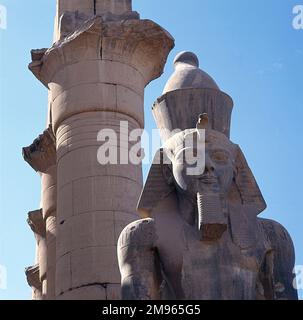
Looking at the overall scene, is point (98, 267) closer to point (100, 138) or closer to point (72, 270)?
point (72, 270)

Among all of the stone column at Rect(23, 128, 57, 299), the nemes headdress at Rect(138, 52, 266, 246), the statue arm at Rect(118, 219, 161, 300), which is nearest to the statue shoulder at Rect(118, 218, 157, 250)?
the statue arm at Rect(118, 219, 161, 300)

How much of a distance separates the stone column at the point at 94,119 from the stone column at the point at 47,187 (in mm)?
1717

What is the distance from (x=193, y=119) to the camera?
10.1 meters

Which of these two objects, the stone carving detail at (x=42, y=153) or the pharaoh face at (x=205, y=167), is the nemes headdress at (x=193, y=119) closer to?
the pharaoh face at (x=205, y=167)

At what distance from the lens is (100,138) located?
1527cm

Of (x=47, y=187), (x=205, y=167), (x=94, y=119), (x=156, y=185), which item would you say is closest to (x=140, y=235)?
(x=156, y=185)

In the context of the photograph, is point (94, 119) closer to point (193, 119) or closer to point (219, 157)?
point (193, 119)

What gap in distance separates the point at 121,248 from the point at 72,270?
5.05 meters

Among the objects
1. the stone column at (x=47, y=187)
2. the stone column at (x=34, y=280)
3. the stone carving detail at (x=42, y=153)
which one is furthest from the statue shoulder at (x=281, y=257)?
the stone column at (x=34, y=280)

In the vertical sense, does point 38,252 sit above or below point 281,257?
above

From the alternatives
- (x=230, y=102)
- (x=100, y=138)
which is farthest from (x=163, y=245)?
(x=100, y=138)

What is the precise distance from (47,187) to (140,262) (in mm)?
9498

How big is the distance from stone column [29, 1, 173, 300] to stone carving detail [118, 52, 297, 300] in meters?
4.38
